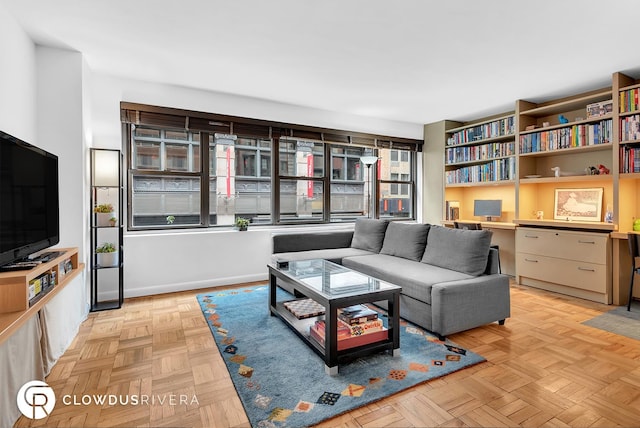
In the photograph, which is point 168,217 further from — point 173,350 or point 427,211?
point 427,211

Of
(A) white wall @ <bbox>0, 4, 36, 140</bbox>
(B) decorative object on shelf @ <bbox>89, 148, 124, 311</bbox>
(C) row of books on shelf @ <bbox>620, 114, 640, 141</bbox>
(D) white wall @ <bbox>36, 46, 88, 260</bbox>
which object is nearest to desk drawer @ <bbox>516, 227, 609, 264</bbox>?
(C) row of books on shelf @ <bbox>620, 114, 640, 141</bbox>

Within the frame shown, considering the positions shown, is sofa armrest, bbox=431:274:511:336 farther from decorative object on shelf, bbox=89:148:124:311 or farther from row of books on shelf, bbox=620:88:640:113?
decorative object on shelf, bbox=89:148:124:311

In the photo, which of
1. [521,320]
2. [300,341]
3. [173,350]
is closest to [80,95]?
[173,350]

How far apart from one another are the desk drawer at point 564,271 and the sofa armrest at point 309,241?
7.35ft

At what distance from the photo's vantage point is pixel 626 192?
358 centimetres

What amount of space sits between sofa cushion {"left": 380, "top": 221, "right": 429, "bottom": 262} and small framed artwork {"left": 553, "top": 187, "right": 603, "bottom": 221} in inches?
82.0

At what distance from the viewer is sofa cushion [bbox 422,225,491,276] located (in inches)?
113

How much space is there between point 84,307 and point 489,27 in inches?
164

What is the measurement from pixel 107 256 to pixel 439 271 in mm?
3174

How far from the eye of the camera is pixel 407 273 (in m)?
2.97

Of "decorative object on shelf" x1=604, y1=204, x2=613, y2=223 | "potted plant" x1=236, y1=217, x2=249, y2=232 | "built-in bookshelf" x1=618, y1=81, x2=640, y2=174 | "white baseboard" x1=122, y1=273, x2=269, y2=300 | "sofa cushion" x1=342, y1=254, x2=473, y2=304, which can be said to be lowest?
"white baseboard" x1=122, y1=273, x2=269, y2=300

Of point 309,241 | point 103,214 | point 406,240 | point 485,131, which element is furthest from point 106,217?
point 485,131

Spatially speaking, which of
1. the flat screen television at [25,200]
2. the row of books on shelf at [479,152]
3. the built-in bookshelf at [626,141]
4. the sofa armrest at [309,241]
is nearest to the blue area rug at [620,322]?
the built-in bookshelf at [626,141]

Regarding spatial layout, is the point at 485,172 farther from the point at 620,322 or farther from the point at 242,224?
the point at 242,224
